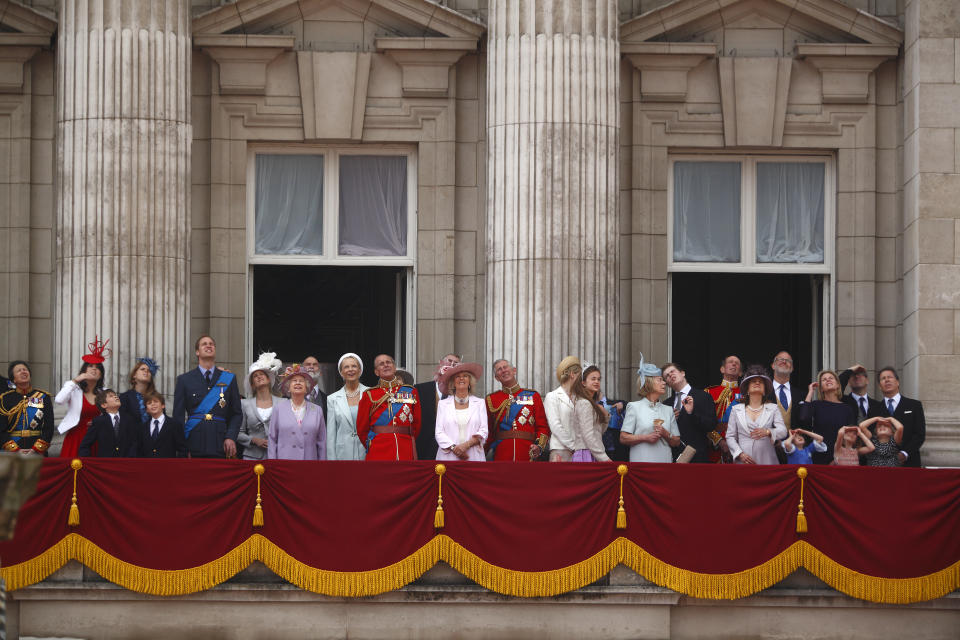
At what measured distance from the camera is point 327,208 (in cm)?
2495

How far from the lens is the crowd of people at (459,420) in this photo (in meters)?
20.4

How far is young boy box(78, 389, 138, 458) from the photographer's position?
20.2m

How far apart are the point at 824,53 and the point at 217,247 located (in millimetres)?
8188

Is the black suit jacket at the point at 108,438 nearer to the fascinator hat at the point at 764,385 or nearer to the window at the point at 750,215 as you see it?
the fascinator hat at the point at 764,385

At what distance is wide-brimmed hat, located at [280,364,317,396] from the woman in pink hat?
1.56 meters

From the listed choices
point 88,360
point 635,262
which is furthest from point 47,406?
point 635,262

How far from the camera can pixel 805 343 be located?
2545 centimetres

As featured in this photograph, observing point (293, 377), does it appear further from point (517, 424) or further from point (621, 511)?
point (621, 511)

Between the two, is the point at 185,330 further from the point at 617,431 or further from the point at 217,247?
the point at 617,431

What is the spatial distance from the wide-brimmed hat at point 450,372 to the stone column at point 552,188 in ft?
7.81

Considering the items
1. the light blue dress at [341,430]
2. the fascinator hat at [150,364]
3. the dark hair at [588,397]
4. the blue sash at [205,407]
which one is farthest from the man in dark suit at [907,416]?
the fascinator hat at [150,364]

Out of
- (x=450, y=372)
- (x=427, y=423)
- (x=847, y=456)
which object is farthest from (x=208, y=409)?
(x=847, y=456)

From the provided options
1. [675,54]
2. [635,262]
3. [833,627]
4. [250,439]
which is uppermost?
[675,54]

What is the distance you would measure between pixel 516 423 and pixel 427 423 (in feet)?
3.44
